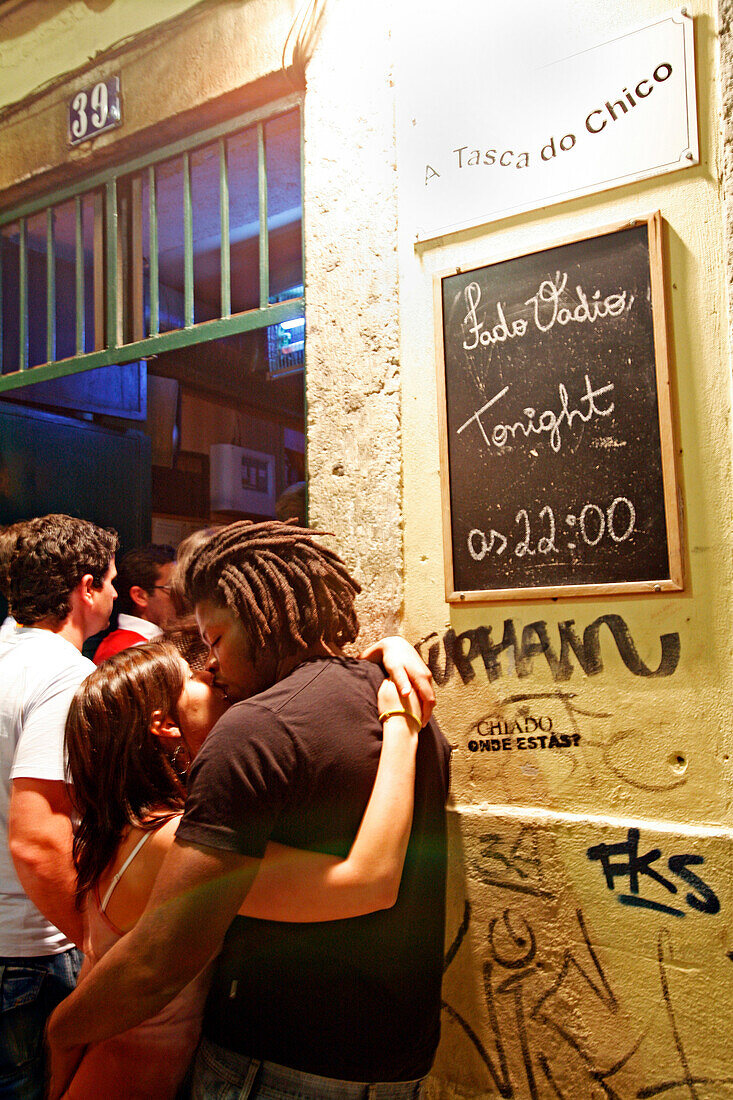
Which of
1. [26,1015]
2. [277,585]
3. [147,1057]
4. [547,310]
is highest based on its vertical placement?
[547,310]

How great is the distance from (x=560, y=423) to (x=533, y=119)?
0.97m

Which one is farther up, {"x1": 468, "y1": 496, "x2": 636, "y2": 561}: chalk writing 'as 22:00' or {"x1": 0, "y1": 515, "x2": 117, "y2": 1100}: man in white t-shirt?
{"x1": 468, "y1": 496, "x2": 636, "y2": 561}: chalk writing 'as 22:00'

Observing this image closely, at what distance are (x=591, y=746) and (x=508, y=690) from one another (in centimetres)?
29

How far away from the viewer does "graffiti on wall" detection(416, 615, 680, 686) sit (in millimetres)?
2072

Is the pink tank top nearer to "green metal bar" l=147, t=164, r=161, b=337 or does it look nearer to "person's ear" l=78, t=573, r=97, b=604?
"person's ear" l=78, t=573, r=97, b=604

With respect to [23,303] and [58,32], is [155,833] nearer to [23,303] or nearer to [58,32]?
[23,303]

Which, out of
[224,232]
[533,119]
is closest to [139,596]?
[224,232]

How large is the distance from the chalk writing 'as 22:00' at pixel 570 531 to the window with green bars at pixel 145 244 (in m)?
1.21

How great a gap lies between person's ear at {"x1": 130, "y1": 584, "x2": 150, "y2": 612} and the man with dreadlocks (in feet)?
7.44

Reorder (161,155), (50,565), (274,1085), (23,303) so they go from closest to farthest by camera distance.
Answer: (274,1085) < (50,565) < (161,155) < (23,303)

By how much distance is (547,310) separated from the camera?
7.36ft

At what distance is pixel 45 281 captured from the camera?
4480 millimetres

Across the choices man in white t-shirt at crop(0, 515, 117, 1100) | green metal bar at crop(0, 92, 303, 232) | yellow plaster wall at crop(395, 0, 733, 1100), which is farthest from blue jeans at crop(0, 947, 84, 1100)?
green metal bar at crop(0, 92, 303, 232)

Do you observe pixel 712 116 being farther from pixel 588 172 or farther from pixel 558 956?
→ pixel 558 956
